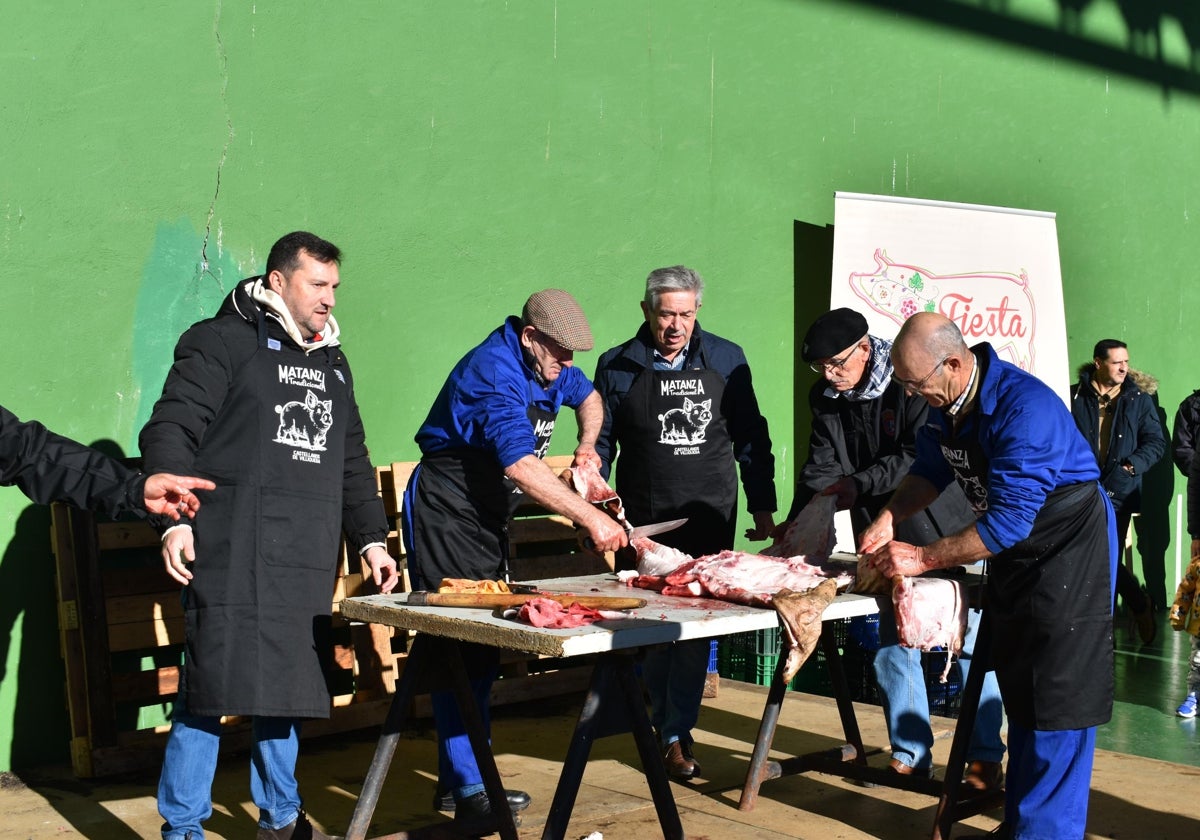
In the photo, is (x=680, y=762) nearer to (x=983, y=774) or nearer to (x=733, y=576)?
(x=983, y=774)

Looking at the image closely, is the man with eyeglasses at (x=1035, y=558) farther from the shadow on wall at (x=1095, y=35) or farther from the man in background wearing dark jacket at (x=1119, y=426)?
the man in background wearing dark jacket at (x=1119, y=426)

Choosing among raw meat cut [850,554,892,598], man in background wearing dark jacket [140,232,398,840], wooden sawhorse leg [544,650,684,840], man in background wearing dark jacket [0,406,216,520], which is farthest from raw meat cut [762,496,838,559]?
man in background wearing dark jacket [0,406,216,520]

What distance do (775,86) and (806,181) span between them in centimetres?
60

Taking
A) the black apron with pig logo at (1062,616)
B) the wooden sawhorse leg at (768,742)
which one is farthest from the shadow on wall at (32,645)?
the black apron with pig logo at (1062,616)

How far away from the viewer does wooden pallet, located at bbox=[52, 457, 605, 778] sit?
5426 mm

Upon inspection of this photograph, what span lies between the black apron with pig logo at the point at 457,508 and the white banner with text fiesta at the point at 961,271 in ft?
11.6

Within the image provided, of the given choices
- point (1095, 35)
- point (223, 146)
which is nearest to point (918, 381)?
point (223, 146)

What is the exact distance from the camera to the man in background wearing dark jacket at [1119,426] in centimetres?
938

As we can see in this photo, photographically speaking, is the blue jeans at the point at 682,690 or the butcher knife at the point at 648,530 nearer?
the butcher knife at the point at 648,530

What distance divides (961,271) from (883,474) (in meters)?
3.77

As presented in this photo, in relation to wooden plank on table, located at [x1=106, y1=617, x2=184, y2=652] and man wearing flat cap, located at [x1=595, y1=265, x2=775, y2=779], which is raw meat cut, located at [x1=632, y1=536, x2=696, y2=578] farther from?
wooden plank on table, located at [x1=106, y1=617, x2=184, y2=652]

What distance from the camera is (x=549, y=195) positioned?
7.02 meters

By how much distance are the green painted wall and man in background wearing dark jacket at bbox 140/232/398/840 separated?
5.21 feet

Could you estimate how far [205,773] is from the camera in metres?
4.23
